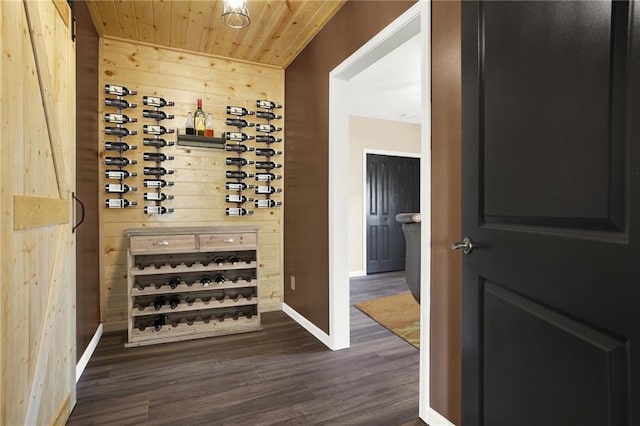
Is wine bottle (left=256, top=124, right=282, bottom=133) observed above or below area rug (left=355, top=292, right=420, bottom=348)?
above

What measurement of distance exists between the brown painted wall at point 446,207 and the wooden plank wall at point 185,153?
223 cm

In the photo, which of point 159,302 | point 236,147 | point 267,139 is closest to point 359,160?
point 267,139

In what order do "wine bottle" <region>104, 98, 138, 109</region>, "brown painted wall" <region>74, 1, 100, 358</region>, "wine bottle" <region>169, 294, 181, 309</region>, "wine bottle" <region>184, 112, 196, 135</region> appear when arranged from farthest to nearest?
"wine bottle" <region>184, 112, 196, 135</region> < "wine bottle" <region>104, 98, 138, 109</region> < "wine bottle" <region>169, 294, 181, 309</region> < "brown painted wall" <region>74, 1, 100, 358</region>

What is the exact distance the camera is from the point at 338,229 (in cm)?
274

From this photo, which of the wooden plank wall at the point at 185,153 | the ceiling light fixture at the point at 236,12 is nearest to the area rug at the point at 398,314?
the wooden plank wall at the point at 185,153

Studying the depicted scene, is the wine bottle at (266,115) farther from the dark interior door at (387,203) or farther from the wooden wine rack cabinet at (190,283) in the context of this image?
the dark interior door at (387,203)

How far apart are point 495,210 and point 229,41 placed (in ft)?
9.45

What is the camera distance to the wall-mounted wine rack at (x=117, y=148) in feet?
9.87

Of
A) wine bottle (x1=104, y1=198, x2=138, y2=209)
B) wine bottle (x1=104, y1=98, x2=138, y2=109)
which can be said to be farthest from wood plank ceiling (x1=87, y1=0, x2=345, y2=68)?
wine bottle (x1=104, y1=198, x2=138, y2=209)

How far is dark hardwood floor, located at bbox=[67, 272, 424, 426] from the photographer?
183 centimetres

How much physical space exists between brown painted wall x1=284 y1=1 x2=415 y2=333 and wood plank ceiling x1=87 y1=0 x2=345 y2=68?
5.7 inches

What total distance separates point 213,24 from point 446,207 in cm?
244

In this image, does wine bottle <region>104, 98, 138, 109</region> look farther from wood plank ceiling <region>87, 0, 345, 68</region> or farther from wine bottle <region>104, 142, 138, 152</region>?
wood plank ceiling <region>87, 0, 345, 68</region>

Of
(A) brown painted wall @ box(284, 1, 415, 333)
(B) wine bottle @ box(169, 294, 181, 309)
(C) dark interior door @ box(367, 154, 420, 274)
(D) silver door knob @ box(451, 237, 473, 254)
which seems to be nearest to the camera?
(D) silver door knob @ box(451, 237, 473, 254)
